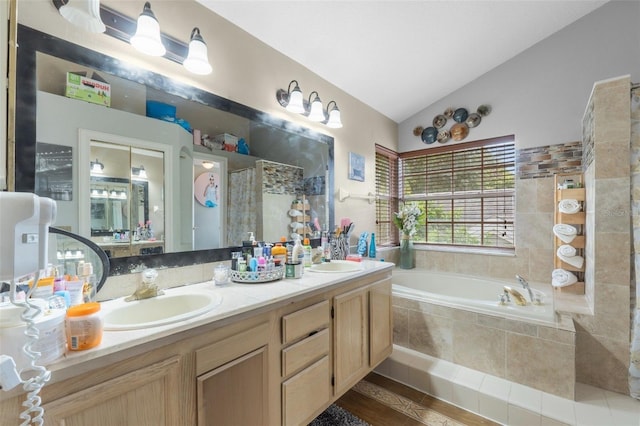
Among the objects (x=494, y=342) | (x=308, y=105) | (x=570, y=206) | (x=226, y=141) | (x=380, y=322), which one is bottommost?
(x=494, y=342)

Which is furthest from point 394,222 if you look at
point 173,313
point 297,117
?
point 173,313

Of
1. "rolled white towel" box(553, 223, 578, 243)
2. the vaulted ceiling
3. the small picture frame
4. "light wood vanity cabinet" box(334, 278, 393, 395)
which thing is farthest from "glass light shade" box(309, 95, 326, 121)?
"rolled white towel" box(553, 223, 578, 243)

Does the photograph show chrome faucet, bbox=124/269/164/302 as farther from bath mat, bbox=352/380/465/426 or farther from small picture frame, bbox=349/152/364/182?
small picture frame, bbox=349/152/364/182

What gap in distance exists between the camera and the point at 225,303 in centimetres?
114

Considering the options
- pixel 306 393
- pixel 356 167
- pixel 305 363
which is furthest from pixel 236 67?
pixel 306 393

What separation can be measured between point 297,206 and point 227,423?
4.82ft

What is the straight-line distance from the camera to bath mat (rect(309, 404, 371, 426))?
65.9 inches

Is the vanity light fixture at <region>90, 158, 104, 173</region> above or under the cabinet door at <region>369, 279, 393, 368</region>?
above

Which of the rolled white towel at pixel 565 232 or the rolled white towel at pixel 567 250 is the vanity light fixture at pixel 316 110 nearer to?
the rolled white towel at pixel 565 232

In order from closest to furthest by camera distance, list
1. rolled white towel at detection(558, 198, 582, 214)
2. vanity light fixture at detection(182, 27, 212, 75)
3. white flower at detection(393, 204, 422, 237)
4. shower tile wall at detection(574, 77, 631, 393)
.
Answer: vanity light fixture at detection(182, 27, 212, 75) → shower tile wall at detection(574, 77, 631, 393) → rolled white towel at detection(558, 198, 582, 214) → white flower at detection(393, 204, 422, 237)

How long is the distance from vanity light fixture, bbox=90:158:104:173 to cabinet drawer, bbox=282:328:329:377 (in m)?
1.14

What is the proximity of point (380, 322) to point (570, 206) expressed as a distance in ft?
6.19

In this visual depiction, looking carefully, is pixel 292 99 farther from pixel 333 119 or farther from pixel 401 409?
pixel 401 409

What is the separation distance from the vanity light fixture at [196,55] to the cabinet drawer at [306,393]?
1613 mm
